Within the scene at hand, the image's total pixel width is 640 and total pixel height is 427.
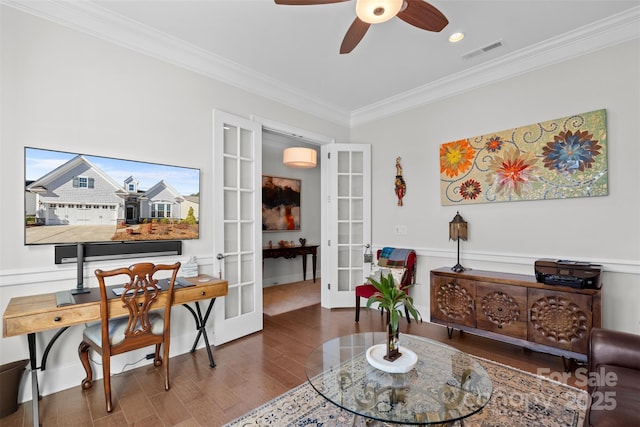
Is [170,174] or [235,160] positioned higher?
[235,160]

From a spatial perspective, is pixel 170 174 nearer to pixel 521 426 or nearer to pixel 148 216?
pixel 148 216

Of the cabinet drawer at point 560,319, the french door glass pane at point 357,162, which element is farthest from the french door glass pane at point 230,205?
the cabinet drawer at point 560,319

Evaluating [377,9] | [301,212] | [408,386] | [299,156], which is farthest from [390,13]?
[301,212]

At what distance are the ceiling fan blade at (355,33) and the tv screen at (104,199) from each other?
6.20ft

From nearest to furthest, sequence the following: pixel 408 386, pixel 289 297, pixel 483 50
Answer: pixel 408 386, pixel 483 50, pixel 289 297

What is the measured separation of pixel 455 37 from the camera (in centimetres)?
276

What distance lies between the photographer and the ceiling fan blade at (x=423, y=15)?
1.83m

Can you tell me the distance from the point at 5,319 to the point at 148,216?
46.2 inches

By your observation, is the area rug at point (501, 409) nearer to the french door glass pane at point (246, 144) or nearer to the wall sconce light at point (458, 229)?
the wall sconce light at point (458, 229)

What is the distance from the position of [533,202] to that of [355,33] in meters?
2.46

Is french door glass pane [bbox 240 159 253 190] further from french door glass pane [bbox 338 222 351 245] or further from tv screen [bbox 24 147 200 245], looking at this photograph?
french door glass pane [bbox 338 222 351 245]

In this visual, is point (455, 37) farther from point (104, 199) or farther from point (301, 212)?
point (301, 212)

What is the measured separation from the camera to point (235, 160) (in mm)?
3383

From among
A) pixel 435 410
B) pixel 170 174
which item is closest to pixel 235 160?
pixel 170 174
